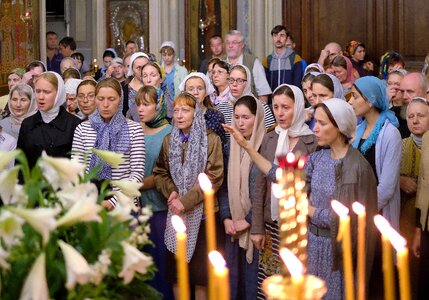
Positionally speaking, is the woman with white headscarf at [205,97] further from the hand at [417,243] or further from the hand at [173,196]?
the hand at [417,243]

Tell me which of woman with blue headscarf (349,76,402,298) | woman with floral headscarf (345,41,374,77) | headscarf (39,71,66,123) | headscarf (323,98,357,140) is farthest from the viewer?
woman with floral headscarf (345,41,374,77)

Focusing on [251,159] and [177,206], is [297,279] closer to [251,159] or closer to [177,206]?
[251,159]

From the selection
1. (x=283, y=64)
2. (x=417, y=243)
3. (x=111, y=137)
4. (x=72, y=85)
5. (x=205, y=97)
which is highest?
(x=283, y=64)

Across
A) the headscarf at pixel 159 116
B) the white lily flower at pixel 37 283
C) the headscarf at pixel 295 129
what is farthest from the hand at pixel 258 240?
the white lily flower at pixel 37 283

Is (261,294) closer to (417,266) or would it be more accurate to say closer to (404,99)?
(417,266)

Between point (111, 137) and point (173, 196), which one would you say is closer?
point (111, 137)

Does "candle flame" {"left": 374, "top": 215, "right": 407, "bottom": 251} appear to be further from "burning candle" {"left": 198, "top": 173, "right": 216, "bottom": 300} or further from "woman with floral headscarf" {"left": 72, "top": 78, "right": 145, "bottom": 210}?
"woman with floral headscarf" {"left": 72, "top": 78, "right": 145, "bottom": 210}

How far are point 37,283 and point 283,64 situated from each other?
8408 millimetres

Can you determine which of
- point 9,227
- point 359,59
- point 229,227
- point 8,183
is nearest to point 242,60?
point 359,59

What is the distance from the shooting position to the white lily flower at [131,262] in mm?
2096

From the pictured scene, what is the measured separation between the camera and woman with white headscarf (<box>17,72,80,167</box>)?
226 inches

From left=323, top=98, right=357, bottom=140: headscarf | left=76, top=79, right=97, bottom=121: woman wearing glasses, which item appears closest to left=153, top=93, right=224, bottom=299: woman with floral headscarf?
left=76, top=79, right=97, bottom=121: woman wearing glasses

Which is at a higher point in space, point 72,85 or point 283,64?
point 283,64

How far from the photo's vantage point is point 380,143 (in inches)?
211
